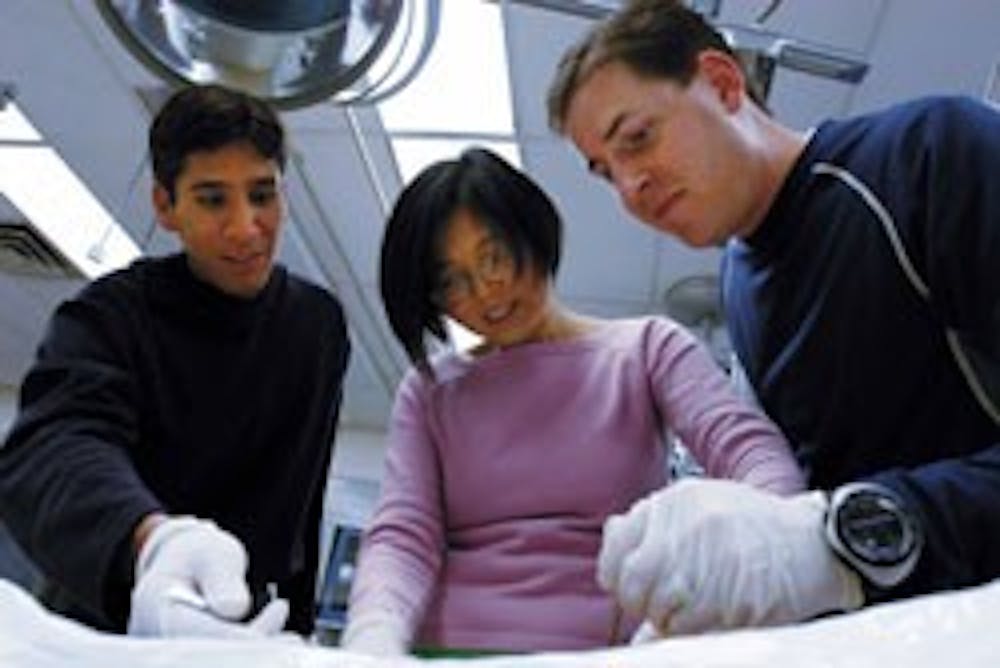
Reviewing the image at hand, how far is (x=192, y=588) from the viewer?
2.19ft

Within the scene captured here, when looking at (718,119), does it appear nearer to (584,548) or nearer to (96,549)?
(584,548)

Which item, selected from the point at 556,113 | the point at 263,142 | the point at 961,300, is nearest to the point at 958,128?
the point at 961,300

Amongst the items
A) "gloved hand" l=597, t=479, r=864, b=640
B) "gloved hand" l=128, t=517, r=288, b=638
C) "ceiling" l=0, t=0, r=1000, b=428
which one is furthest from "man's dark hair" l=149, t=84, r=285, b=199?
"ceiling" l=0, t=0, r=1000, b=428

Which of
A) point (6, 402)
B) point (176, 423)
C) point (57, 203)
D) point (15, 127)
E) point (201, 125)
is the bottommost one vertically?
point (6, 402)

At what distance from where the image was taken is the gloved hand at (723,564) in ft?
2.01

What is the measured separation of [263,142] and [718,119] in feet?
1.61

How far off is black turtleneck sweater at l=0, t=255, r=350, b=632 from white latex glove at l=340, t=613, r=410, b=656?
169mm

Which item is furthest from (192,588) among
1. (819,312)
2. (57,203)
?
(57,203)

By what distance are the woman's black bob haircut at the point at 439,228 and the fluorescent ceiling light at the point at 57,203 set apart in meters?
2.29

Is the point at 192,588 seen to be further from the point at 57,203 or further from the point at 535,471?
the point at 57,203

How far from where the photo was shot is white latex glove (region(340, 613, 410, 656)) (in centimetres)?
77

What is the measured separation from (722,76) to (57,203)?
10.2 feet

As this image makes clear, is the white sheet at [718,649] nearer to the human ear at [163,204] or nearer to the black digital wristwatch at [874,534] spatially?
the black digital wristwatch at [874,534]

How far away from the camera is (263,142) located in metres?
1.17
